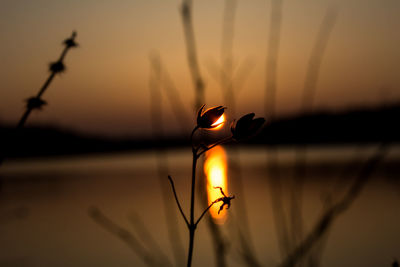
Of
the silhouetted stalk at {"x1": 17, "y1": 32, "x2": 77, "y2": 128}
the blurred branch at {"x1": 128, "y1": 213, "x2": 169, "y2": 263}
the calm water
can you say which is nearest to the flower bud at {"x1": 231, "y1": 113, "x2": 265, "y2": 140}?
the silhouetted stalk at {"x1": 17, "y1": 32, "x2": 77, "y2": 128}

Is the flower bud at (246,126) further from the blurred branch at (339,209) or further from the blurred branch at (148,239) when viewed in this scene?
the blurred branch at (148,239)

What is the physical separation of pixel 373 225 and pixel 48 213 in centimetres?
1276

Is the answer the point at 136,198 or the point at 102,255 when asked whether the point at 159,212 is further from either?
the point at 102,255

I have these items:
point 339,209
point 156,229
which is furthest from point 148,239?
point 339,209

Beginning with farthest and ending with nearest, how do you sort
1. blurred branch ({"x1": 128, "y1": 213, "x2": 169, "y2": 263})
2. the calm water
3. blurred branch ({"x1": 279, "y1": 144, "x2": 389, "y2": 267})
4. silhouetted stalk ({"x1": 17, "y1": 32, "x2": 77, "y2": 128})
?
1. the calm water
2. blurred branch ({"x1": 128, "y1": 213, "x2": 169, "y2": 263})
3. blurred branch ({"x1": 279, "y1": 144, "x2": 389, "y2": 267})
4. silhouetted stalk ({"x1": 17, "y1": 32, "x2": 77, "y2": 128})

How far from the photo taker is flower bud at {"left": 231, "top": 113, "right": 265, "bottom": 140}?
31.2 inches

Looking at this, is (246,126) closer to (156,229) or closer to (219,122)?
(219,122)

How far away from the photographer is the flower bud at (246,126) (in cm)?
79

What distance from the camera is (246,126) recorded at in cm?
80

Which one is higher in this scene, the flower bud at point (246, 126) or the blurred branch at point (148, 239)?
the blurred branch at point (148, 239)

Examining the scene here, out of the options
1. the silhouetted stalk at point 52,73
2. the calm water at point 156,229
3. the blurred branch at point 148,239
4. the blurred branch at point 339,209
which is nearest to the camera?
the silhouetted stalk at point 52,73

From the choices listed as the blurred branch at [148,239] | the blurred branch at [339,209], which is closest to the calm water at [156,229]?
the blurred branch at [148,239]

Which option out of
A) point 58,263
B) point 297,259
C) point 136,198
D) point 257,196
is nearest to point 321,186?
point 257,196

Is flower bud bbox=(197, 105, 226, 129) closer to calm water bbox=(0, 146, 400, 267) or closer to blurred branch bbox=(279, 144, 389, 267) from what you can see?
blurred branch bbox=(279, 144, 389, 267)
